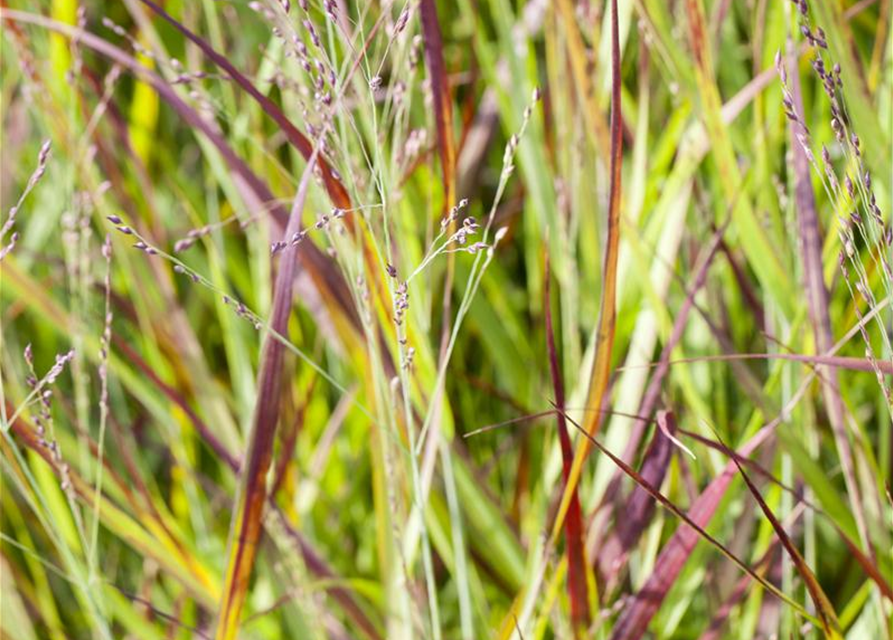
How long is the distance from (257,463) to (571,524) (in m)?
0.20

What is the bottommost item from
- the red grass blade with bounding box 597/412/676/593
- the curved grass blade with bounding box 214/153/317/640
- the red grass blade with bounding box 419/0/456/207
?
the red grass blade with bounding box 597/412/676/593

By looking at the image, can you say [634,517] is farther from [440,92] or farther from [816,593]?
[440,92]

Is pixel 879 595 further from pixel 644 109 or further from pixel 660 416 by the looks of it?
pixel 644 109

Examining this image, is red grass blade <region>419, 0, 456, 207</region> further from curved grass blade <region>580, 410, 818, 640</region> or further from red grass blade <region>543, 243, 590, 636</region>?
curved grass blade <region>580, 410, 818, 640</region>

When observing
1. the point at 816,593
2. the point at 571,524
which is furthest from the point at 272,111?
the point at 816,593

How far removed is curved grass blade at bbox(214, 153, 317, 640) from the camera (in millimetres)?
616

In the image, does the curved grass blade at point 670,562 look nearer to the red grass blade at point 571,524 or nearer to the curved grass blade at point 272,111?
the red grass blade at point 571,524

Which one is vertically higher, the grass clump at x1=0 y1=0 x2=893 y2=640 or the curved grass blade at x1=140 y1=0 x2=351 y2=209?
the curved grass blade at x1=140 y1=0 x2=351 y2=209

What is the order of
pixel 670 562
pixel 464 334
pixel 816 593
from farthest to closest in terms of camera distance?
pixel 464 334 < pixel 670 562 < pixel 816 593

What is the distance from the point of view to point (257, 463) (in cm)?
63

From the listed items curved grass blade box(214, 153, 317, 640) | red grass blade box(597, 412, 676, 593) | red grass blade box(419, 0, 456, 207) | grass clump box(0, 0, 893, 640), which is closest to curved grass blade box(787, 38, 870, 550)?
grass clump box(0, 0, 893, 640)

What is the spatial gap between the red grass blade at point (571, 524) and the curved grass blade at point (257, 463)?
0.15 m

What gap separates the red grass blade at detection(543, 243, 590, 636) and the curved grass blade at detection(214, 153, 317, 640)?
15 centimetres

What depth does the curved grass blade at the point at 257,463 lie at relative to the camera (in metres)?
0.62
